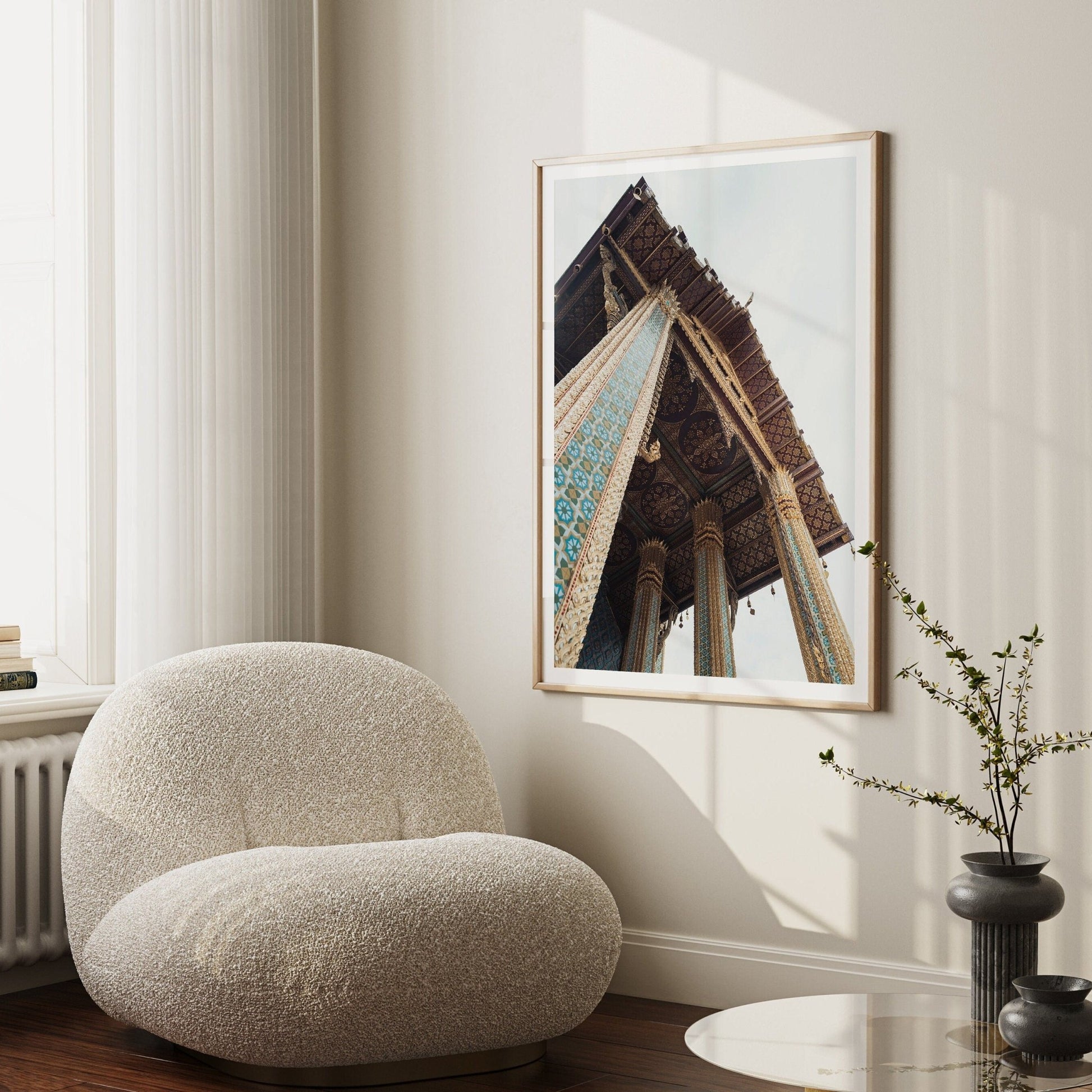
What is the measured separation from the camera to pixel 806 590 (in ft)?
11.4

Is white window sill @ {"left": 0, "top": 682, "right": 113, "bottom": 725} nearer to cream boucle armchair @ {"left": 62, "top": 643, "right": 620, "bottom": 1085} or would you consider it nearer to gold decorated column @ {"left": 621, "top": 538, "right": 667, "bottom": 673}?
cream boucle armchair @ {"left": 62, "top": 643, "right": 620, "bottom": 1085}

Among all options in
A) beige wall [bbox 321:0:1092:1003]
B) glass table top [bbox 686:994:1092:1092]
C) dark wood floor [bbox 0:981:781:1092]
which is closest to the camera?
glass table top [bbox 686:994:1092:1092]

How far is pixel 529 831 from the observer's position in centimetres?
384

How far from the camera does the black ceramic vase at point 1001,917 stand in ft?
7.25

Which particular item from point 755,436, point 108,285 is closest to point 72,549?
point 108,285

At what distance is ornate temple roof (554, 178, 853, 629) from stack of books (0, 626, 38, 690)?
147 cm

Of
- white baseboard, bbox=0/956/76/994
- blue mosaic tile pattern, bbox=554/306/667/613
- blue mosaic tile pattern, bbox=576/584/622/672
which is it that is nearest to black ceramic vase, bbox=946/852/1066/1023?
blue mosaic tile pattern, bbox=576/584/622/672

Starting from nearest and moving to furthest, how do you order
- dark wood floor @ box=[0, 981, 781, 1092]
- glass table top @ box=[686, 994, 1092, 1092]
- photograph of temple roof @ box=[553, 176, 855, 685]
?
glass table top @ box=[686, 994, 1092, 1092] → dark wood floor @ box=[0, 981, 781, 1092] → photograph of temple roof @ box=[553, 176, 855, 685]

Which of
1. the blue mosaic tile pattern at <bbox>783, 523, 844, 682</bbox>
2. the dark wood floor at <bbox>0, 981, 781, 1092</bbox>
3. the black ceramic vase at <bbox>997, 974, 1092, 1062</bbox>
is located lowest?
the dark wood floor at <bbox>0, 981, 781, 1092</bbox>

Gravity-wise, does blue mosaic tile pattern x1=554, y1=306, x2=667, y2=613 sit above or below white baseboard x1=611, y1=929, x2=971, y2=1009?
above

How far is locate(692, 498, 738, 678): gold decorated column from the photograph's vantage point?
3559 millimetres

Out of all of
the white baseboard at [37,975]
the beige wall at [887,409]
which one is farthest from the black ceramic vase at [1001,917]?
the white baseboard at [37,975]

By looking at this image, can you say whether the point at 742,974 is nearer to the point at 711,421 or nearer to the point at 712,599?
the point at 712,599

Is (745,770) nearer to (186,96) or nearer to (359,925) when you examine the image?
(359,925)
